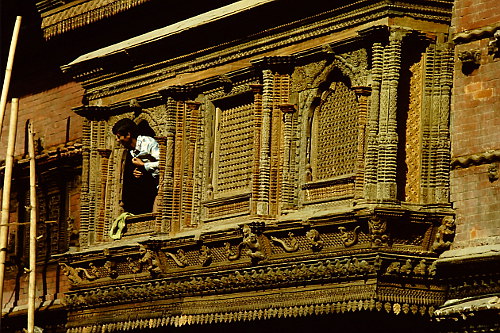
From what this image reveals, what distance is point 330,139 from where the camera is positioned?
50.3 feet

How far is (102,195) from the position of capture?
17.7 meters

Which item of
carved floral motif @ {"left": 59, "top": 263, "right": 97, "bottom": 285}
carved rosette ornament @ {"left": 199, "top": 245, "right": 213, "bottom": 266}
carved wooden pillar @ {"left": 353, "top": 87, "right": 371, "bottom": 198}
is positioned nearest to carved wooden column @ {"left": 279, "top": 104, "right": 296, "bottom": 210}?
carved wooden pillar @ {"left": 353, "top": 87, "right": 371, "bottom": 198}

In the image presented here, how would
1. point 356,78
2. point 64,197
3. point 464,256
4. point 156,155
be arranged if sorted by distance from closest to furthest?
point 464,256
point 356,78
point 156,155
point 64,197

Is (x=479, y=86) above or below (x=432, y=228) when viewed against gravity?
above

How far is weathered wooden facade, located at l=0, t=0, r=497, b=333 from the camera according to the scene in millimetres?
14477

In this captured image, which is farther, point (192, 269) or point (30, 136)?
point (30, 136)

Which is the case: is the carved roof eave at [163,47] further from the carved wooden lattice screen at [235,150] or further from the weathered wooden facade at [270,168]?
the carved wooden lattice screen at [235,150]

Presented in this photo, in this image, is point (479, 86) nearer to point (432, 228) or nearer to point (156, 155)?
point (432, 228)

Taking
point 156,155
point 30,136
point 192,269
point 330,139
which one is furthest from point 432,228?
point 30,136

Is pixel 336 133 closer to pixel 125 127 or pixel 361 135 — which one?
pixel 361 135

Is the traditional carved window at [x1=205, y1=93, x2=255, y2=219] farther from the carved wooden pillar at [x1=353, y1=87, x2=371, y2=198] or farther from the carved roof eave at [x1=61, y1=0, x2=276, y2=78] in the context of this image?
the carved wooden pillar at [x1=353, y1=87, x2=371, y2=198]

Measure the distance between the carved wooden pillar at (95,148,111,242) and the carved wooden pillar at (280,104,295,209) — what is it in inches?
109

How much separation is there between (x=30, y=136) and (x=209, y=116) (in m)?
2.68

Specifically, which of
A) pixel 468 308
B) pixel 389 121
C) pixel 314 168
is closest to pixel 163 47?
pixel 314 168
